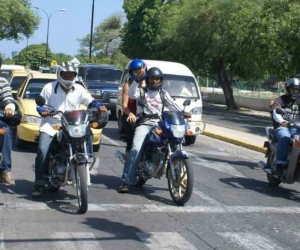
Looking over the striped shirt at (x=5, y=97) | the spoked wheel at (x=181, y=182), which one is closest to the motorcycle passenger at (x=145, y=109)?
the spoked wheel at (x=181, y=182)

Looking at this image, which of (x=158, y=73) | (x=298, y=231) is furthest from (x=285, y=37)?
(x=298, y=231)

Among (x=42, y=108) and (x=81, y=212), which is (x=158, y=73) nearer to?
(x=42, y=108)

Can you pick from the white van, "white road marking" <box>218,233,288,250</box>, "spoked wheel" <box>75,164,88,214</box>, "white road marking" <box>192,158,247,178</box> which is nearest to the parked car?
the white van

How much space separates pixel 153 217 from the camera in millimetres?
6797

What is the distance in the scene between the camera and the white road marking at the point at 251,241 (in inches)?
227

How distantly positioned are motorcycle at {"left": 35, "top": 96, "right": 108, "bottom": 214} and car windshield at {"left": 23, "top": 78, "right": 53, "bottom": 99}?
560cm

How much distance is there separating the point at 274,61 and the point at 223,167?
1599 centimetres

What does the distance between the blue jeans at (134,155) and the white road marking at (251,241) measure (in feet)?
7.00

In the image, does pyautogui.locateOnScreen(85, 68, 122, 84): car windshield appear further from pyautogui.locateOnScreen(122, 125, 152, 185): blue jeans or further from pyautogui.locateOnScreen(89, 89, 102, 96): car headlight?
pyautogui.locateOnScreen(122, 125, 152, 185): blue jeans

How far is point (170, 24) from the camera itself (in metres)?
42.0

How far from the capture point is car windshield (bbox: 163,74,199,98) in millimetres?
15344

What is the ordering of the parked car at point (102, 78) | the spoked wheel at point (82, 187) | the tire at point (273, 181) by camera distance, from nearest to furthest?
the spoked wheel at point (82, 187)
the tire at point (273, 181)
the parked car at point (102, 78)

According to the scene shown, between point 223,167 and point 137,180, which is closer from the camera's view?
point 137,180

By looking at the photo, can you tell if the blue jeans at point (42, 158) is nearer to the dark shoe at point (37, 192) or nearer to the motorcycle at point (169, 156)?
the dark shoe at point (37, 192)
